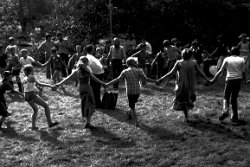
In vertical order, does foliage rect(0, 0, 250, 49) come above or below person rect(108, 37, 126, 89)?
above

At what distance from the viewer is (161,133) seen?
8.63 m

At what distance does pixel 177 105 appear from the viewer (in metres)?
9.04

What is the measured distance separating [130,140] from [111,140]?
1.36 ft

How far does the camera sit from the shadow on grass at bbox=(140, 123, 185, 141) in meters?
8.33

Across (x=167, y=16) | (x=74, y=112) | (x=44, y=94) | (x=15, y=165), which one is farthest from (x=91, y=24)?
(x=15, y=165)

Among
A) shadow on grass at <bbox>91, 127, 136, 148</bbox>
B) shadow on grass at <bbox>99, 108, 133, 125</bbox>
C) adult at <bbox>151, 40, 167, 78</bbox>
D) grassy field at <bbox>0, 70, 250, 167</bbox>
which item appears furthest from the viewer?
adult at <bbox>151, 40, 167, 78</bbox>

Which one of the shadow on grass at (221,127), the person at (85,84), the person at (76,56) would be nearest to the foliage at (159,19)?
the person at (76,56)

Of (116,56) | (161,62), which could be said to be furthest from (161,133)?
(161,62)

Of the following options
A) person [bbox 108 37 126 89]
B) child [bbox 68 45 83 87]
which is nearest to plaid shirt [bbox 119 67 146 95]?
person [bbox 108 37 126 89]

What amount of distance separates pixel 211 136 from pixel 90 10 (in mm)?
13334

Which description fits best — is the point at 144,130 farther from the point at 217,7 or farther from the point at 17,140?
the point at 217,7

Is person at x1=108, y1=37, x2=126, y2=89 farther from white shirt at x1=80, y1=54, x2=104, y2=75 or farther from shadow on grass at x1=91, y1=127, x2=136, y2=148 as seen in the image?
shadow on grass at x1=91, y1=127, x2=136, y2=148

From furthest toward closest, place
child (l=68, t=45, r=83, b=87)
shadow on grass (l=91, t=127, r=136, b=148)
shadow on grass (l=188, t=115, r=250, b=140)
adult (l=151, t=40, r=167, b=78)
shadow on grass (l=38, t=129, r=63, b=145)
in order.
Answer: adult (l=151, t=40, r=167, b=78) → child (l=68, t=45, r=83, b=87) → shadow on grass (l=38, t=129, r=63, b=145) → shadow on grass (l=188, t=115, r=250, b=140) → shadow on grass (l=91, t=127, r=136, b=148)

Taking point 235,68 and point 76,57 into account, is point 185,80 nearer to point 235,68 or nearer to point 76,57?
point 235,68
